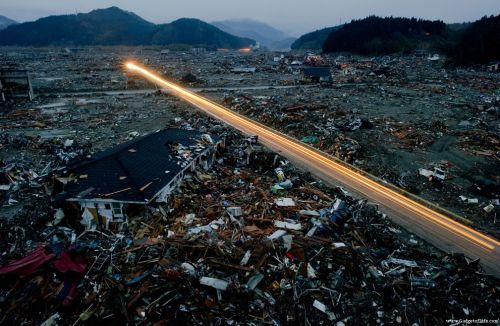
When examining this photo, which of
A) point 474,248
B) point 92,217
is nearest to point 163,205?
point 92,217

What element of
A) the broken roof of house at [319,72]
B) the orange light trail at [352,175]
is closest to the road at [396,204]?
the orange light trail at [352,175]

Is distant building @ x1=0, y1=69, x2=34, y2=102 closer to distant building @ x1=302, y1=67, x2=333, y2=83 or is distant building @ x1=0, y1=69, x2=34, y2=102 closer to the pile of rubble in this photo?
the pile of rubble

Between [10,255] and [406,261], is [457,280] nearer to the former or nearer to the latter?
[406,261]

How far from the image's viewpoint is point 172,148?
19.0 m

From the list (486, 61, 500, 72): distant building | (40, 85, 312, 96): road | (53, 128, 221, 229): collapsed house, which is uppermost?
(486, 61, 500, 72): distant building

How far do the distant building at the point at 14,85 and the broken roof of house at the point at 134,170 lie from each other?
33871 mm

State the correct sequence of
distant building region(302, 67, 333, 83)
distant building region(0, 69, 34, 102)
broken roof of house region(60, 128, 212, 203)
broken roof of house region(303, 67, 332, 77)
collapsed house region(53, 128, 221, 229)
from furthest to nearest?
broken roof of house region(303, 67, 332, 77) → distant building region(302, 67, 333, 83) → distant building region(0, 69, 34, 102) → broken roof of house region(60, 128, 212, 203) → collapsed house region(53, 128, 221, 229)

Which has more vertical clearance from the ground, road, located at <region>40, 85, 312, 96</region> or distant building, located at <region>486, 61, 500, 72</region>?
distant building, located at <region>486, 61, 500, 72</region>

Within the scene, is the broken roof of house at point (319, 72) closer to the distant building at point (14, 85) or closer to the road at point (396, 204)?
the road at point (396, 204)

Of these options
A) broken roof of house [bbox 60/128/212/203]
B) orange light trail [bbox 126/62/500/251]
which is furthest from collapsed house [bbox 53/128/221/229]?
orange light trail [bbox 126/62/500/251]

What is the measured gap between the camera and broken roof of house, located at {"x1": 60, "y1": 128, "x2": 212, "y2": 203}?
45.1 ft

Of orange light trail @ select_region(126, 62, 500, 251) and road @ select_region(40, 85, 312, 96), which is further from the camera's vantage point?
road @ select_region(40, 85, 312, 96)

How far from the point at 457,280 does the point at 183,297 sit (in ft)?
33.1

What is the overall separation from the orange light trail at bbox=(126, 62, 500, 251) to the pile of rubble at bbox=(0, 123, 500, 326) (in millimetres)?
2819
